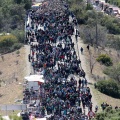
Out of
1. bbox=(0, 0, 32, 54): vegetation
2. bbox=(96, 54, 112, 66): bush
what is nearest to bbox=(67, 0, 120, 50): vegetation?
bbox=(96, 54, 112, 66): bush

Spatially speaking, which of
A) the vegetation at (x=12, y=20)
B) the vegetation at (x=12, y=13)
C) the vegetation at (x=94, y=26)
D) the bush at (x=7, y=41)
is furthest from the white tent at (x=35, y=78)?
the vegetation at (x=12, y=13)

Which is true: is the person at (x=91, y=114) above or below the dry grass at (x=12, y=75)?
above

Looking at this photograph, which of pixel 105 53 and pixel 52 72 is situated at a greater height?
pixel 52 72

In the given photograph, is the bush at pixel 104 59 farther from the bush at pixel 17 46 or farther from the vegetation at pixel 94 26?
the bush at pixel 17 46

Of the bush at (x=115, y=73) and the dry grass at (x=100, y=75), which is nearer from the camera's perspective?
the dry grass at (x=100, y=75)

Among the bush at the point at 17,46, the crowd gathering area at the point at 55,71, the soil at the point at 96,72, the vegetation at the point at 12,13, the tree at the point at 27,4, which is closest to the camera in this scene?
the crowd gathering area at the point at 55,71

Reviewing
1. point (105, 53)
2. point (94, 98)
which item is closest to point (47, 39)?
point (105, 53)

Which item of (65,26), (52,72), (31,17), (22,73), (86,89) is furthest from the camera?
(31,17)

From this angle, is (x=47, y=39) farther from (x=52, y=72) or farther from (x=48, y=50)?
(x=52, y=72)
